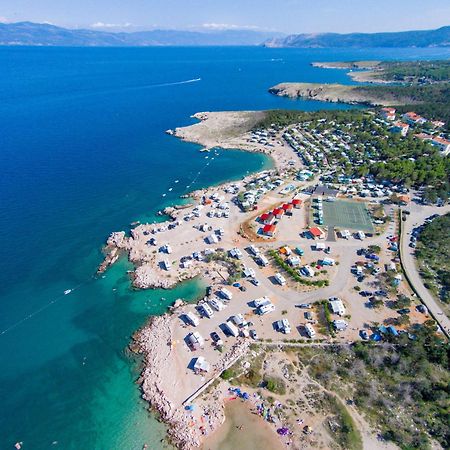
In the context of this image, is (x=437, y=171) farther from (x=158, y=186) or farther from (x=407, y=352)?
(x=158, y=186)

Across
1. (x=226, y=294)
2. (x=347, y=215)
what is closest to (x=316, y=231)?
(x=347, y=215)

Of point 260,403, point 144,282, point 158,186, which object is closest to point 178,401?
point 260,403

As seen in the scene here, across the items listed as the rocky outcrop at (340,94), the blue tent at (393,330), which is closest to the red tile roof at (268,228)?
the blue tent at (393,330)

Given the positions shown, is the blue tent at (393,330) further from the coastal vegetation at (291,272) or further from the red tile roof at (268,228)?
the red tile roof at (268,228)

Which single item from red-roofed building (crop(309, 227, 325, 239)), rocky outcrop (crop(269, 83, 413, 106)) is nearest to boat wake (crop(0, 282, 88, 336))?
red-roofed building (crop(309, 227, 325, 239))

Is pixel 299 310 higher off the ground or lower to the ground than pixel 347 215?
lower

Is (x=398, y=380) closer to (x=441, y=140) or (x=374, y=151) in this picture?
(x=374, y=151)
